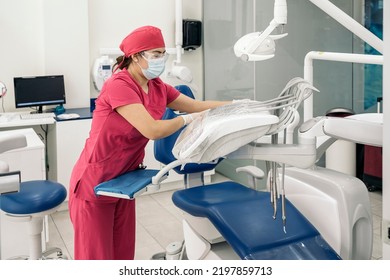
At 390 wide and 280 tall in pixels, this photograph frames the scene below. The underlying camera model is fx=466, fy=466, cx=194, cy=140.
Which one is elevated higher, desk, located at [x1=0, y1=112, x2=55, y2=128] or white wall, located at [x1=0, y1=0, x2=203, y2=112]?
white wall, located at [x1=0, y1=0, x2=203, y2=112]

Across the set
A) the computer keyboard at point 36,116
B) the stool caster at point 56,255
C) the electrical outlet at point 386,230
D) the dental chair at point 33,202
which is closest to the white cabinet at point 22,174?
the stool caster at point 56,255

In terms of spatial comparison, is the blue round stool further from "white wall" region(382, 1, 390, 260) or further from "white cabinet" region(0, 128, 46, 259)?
"white wall" region(382, 1, 390, 260)

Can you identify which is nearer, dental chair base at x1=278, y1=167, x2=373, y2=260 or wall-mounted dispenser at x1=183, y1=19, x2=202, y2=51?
dental chair base at x1=278, y1=167, x2=373, y2=260

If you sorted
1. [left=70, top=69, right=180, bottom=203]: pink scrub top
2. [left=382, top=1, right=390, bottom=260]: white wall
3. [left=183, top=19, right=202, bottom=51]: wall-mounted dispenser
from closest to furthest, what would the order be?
1. [left=382, top=1, right=390, bottom=260]: white wall
2. [left=70, top=69, right=180, bottom=203]: pink scrub top
3. [left=183, top=19, right=202, bottom=51]: wall-mounted dispenser

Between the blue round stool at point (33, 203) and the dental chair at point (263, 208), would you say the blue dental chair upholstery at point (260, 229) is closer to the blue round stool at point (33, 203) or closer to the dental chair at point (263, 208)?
the dental chair at point (263, 208)

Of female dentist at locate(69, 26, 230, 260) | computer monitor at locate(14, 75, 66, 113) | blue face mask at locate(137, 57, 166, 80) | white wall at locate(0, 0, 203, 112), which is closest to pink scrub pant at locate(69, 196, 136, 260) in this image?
female dentist at locate(69, 26, 230, 260)

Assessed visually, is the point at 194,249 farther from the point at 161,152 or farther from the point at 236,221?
the point at 161,152

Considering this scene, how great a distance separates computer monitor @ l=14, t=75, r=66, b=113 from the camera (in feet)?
12.9

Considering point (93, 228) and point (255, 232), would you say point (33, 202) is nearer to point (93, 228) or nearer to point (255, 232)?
point (93, 228)

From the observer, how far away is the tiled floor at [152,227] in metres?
3.24

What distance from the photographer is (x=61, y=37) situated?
4.15 meters

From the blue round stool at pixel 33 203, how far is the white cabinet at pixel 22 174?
0.50 metres

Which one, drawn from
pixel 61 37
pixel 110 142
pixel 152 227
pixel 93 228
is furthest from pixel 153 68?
pixel 61 37

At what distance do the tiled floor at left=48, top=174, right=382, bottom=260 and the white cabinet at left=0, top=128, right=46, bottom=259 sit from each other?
349mm
